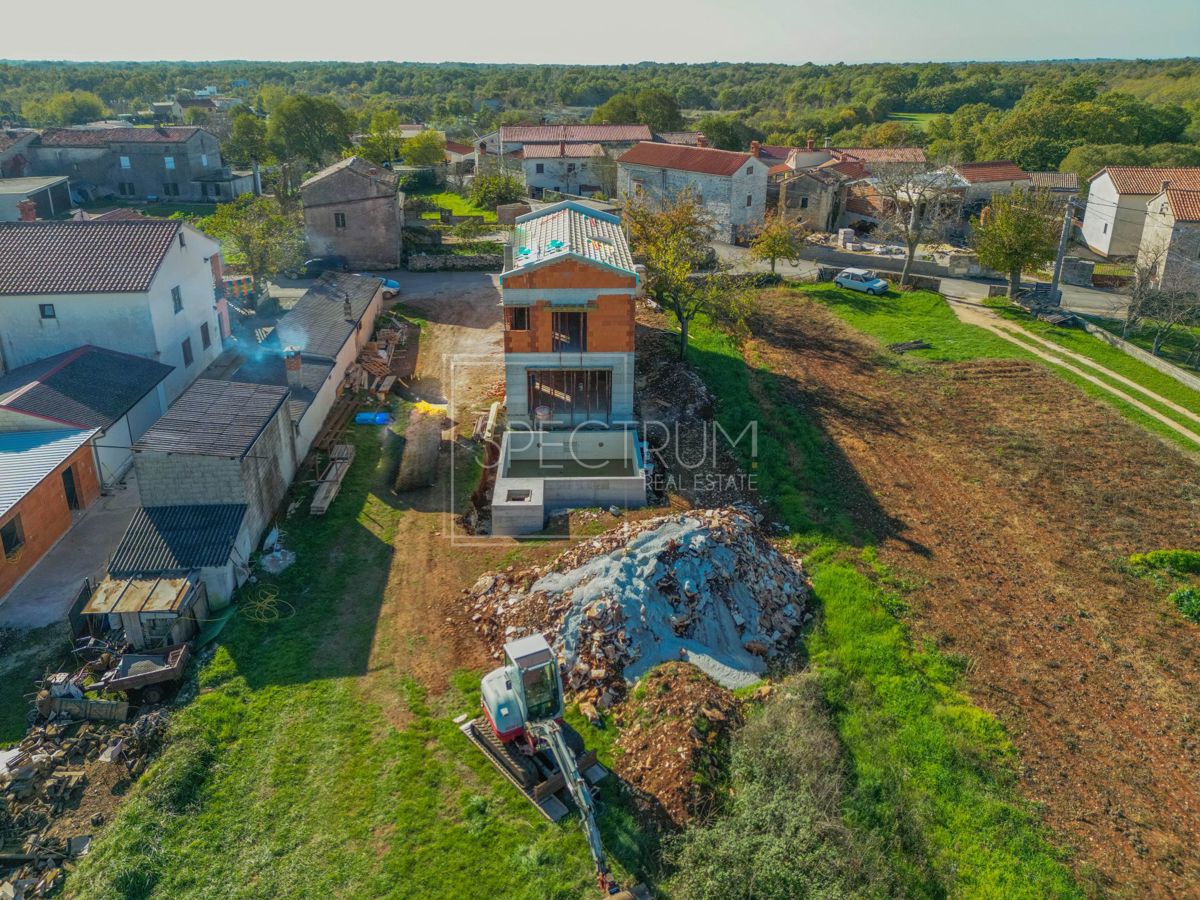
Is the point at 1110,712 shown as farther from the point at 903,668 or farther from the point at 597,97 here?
the point at 597,97

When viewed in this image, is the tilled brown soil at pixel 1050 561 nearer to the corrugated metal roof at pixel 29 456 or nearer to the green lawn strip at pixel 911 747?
the green lawn strip at pixel 911 747

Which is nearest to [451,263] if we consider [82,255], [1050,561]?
[82,255]

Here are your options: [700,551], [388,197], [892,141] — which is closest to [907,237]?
[388,197]

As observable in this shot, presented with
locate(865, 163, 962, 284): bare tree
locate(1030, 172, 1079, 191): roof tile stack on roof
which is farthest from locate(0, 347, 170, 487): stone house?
locate(1030, 172, 1079, 191): roof tile stack on roof

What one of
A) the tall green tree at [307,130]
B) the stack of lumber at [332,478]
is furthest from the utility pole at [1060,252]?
the tall green tree at [307,130]

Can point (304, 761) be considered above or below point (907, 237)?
below

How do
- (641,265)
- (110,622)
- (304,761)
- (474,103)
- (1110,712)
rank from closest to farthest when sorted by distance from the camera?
(304,761)
(1110,712)
(110,622)
(641,265)
(474,103)

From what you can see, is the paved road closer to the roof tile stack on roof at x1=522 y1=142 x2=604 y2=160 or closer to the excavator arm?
the roof tile stack on roof at x1=522 y1=142 x2=604 y2=160
